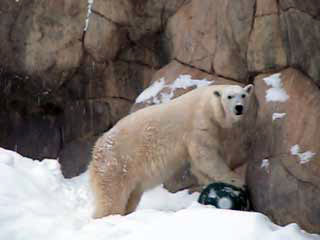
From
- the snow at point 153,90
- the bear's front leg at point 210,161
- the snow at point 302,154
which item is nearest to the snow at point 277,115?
the snow at point 302,154

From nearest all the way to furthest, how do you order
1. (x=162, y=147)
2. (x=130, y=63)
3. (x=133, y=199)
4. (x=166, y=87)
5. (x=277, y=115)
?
(x=277, y=115)
(x=162, y=147)
(x=133, y=199)
(x=166, y=87)
(x=130, y=63)

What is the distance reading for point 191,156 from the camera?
26.4 ft

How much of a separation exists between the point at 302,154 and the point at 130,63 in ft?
16.2

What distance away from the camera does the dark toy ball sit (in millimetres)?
7473

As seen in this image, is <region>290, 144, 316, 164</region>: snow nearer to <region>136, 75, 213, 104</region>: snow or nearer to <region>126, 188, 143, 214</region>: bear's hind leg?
<region>126, 188, 143, 214</region>: bear's hind leg

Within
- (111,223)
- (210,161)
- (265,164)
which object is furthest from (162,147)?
(111,223)

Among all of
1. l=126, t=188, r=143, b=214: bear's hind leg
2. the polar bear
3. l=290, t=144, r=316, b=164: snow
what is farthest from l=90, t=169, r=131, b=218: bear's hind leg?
l=290, t=144, r=316, b=164: snow

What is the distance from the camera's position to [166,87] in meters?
9.93

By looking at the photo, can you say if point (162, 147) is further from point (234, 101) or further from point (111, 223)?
point (111, 223)

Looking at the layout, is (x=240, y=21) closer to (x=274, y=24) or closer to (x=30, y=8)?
(x=274, y=24)

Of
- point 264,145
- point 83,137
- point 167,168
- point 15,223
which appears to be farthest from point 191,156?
point 83,137

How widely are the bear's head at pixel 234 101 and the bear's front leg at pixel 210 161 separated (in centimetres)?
43

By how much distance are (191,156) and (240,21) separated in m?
2.05

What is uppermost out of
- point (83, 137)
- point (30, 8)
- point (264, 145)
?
point (30, 8)
